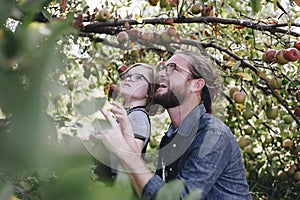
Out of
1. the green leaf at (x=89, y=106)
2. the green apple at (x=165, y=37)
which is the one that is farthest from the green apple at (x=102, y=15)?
the green leaf at (x=89, y=106)

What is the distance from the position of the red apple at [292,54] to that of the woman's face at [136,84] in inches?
21.5

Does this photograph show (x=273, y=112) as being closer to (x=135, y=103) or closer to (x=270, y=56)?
(x=270, y=56)

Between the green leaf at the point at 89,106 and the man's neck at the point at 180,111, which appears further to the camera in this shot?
the man's neck at the point at 180,111

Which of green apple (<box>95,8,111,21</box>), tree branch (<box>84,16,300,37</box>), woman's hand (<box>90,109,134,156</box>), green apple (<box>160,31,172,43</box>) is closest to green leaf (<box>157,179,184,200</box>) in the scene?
woman's hand (<box>90,109,134,156</box>)

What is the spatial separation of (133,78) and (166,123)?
1.54 m

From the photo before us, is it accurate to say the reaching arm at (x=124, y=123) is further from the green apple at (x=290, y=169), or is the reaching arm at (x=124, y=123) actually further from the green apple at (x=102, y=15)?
the green apple at (x=290, y=169)

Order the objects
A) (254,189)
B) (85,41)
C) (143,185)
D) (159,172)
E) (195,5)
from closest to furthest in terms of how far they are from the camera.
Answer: (143,185) → (159,172) → (195,5) → (85,41) → (254,189)

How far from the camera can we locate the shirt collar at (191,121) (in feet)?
5.28

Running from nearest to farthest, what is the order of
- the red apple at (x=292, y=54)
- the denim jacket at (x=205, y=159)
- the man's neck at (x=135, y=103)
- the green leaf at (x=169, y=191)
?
1. the green leaf at (x=169, y=191)
2. the denim jacket at (x=205, y=159)
3. the man's neck at (x=135, y=103)
4. the red apple at (x=292, y=54)

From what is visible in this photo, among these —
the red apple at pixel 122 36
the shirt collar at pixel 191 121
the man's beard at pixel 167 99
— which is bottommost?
the shirt collar at pixel 191 121

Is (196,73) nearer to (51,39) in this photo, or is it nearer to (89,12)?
(89,12)

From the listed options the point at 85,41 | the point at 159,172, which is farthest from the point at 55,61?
the point at 85,41

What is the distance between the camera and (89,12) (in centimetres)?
224

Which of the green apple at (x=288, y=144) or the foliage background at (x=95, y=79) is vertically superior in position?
the foliage background at (x=95, y=79)
